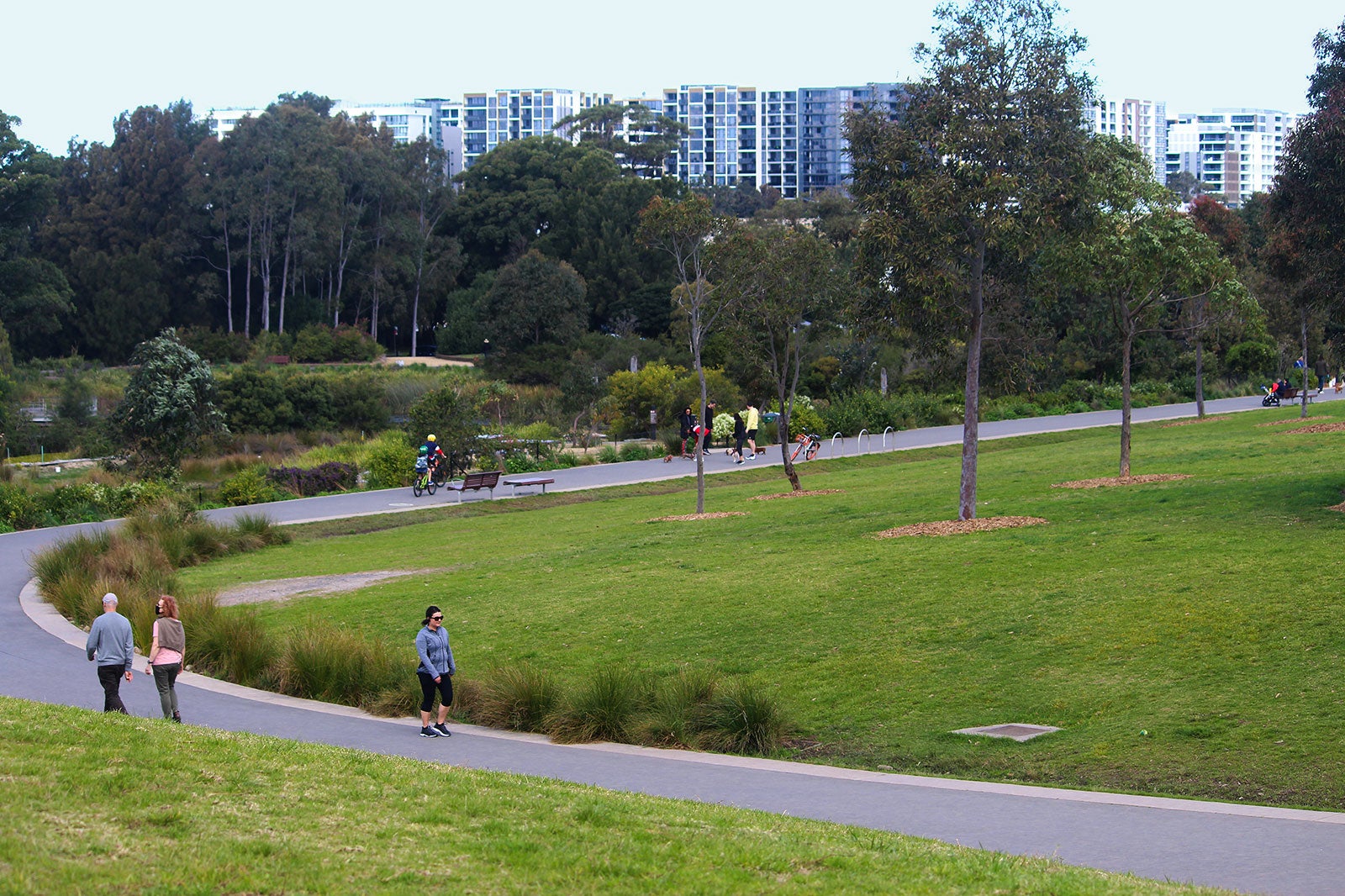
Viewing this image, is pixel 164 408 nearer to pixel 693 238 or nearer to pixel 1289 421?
pixel 693 238

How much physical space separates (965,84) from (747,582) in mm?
7929

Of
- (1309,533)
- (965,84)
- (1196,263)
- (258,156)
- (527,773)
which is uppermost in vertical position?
(258,156)

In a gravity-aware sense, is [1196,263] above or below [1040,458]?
above

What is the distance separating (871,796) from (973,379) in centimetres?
1106

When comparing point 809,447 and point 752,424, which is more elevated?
Result: point 752,424

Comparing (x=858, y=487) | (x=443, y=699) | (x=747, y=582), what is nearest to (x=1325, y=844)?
(x=443, y=699)

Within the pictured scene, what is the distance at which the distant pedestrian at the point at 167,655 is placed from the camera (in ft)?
37.6

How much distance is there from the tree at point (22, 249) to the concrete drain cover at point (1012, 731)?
81189mm

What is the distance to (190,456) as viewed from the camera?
38469 millimetres

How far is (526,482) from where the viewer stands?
30.4 m

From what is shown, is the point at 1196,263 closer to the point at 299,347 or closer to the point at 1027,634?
the point at 1027,634

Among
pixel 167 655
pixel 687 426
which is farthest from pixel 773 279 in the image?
pixel 167 655

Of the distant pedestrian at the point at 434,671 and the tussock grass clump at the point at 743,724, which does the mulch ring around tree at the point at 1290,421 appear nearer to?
the tussock grass clump at the point at 743,724

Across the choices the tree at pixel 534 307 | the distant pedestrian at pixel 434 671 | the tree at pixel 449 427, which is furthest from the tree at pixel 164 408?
the tree at pixel 534 307
